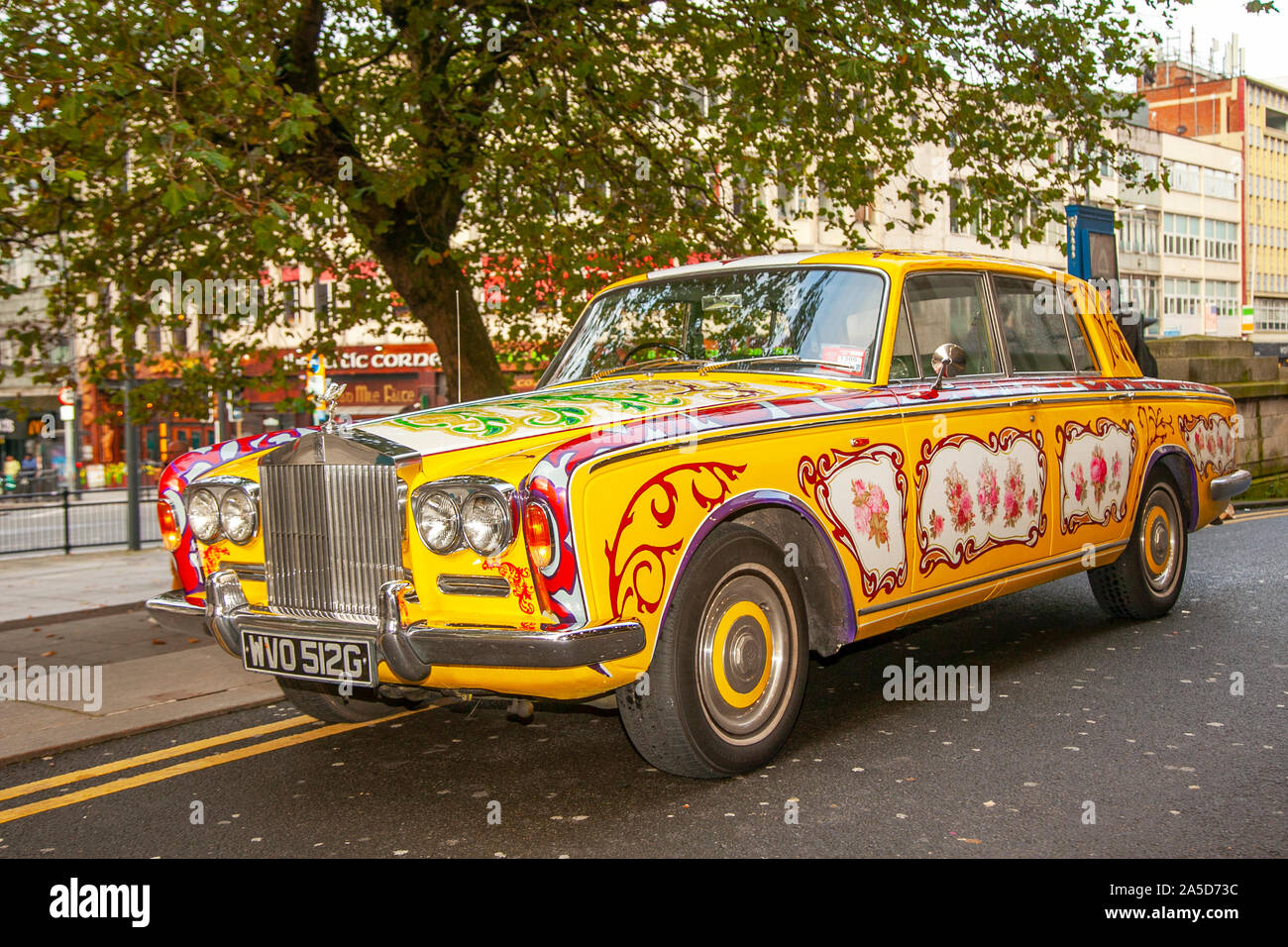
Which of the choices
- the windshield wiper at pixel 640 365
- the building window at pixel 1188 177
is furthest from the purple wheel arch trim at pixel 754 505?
the building window at pixel 1188 177

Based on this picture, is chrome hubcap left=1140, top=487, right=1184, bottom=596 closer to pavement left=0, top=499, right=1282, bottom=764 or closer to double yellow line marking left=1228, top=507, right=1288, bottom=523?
pavement left=0, top=499, right=1282, bottom=764

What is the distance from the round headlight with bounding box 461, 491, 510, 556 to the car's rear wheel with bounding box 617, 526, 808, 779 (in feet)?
2.14

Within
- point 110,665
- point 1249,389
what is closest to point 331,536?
point 110,665

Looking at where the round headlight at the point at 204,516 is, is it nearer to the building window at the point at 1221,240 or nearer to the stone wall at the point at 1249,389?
the stone wall at the point at 1249,389

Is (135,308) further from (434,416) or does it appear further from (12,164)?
(434,416)

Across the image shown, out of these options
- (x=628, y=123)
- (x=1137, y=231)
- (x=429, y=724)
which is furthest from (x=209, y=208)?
(x=1137, y=231)

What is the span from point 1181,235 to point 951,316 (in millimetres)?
79384

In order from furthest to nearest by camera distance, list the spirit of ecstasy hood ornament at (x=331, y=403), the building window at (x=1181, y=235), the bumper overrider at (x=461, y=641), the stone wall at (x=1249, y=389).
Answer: the building window at (x=1181, y=235) < the stone wall at (x=1249, y=389) < the spirit of ecstasy hood ornament at (x=331, y=403) < the bumper overrider at (x=461, y=641)

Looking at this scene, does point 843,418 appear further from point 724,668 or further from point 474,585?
point 474,585

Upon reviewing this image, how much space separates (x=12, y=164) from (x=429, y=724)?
4.63 m

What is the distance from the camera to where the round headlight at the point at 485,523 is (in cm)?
409

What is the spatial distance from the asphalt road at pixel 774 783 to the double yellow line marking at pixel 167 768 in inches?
0.6

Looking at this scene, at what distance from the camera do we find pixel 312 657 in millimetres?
4379

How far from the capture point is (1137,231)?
72.8m
